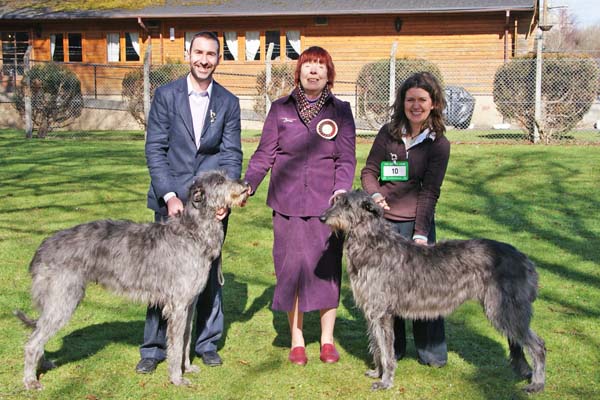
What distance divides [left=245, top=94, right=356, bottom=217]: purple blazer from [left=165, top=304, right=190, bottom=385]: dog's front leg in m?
→ 1.17

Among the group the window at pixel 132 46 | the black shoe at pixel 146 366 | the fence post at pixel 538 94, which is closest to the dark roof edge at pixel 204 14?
the window at pixel 132 46

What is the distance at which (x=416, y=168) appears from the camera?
5.48 m

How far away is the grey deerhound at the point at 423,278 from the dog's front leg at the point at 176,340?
135 centimetres

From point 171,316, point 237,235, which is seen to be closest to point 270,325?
point 171,316

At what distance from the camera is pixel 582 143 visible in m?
18.5

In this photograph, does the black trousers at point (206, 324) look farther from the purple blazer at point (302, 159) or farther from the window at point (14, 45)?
the window at point (14, 45)

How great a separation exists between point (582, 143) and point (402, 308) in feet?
50.2

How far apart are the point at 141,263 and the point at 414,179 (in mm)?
2328

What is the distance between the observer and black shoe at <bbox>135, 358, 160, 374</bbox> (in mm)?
5355

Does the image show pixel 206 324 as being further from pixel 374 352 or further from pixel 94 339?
pixel 374 352

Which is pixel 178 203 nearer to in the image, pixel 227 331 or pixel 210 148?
pixel 210 148

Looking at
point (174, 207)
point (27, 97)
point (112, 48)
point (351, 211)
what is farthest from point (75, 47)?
point (351, 211)

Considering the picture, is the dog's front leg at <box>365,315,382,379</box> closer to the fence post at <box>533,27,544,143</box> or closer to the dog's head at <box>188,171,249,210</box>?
the dog's head at <box>188,171,249,210</box>

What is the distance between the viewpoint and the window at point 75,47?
33.9m
